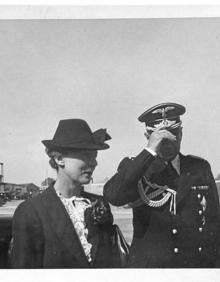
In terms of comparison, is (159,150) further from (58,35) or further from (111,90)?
(58,35)

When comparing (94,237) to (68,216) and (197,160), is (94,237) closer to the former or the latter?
(68,216)

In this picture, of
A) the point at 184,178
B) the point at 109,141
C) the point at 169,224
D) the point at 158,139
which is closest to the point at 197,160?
the point at 184,178

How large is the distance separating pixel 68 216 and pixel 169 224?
1.64 ft

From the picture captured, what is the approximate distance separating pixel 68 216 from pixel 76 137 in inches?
15.5

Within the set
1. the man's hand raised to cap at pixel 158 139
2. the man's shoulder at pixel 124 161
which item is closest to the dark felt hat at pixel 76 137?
the man's shoulder at pixel 124 161

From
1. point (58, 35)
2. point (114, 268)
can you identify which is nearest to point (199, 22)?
point (58, 35)

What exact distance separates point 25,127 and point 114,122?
0.45 meters

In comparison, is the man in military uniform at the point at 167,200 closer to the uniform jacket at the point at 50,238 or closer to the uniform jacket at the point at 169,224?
the uniform jacket at the point at 169,224

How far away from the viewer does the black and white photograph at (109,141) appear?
200cm

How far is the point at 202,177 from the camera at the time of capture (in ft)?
6.76

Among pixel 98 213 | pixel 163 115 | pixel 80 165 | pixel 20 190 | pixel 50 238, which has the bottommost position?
pixel 50 238

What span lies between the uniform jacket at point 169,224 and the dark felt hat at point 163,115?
6.5 inches

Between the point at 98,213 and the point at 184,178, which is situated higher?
the point at 184,178

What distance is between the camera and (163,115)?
2068mm
